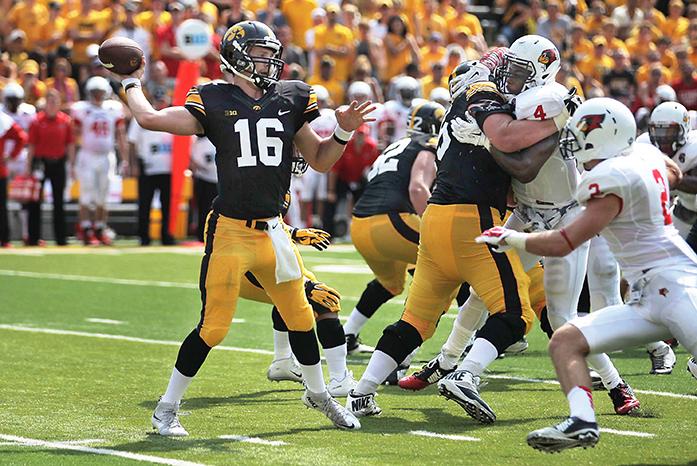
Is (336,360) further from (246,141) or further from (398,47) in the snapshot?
(398,47)

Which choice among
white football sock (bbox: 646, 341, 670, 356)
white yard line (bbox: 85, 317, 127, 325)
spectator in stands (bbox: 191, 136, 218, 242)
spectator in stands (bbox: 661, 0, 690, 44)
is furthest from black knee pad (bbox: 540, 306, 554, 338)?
spectator in stands (bbox: 661, 0, 690, 44)

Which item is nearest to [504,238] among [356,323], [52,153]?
[356,323]

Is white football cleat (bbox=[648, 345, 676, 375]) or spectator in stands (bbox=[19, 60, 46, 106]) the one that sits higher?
spectator in stands (bbox=[19, 60, 46, 106])

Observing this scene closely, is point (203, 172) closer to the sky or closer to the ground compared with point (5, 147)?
closer to the ground

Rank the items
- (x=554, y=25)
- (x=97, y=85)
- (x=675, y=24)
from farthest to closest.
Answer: (x=675, y=24), (x=554, y=25), (x=97, y=85)

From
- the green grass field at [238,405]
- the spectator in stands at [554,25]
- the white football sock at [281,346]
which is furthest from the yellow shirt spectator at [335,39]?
the white football sock at [281,346]

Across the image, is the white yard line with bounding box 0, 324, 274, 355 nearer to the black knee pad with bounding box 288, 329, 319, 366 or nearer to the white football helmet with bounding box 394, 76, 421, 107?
the black knee pad with bounding box 288, 329, 319, 366

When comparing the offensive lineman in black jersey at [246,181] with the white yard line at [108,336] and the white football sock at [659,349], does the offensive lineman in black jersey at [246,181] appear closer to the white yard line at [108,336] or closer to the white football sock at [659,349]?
the white football sock at [659,349]

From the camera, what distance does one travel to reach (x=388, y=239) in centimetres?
858

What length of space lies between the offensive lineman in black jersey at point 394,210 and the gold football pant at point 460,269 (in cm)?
170

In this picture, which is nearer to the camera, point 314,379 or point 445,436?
point 445,436

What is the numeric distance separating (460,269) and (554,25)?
14.7 m

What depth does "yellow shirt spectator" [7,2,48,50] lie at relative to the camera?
1858cm

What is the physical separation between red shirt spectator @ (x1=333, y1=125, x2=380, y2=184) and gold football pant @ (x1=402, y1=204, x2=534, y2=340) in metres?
10.9
